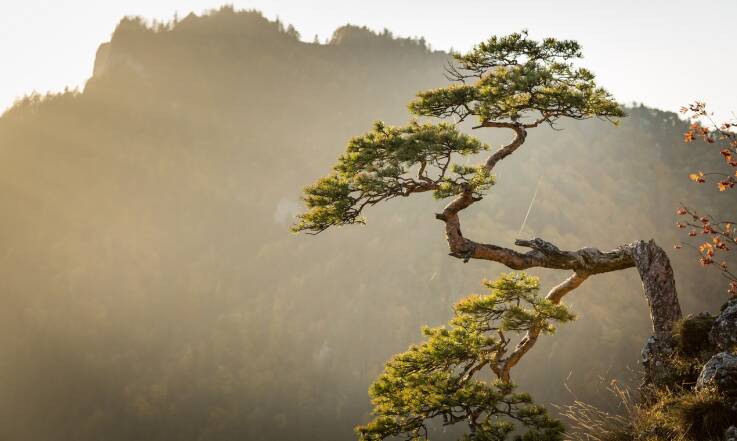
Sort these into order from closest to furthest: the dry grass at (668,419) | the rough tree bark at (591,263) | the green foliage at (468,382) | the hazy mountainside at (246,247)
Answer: the dry grass at (668,419) → the green foliage at (468,382) → the rough tree bark at (591,263) → the hazy mountainside at (246,247)

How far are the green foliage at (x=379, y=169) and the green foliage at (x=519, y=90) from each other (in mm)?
576

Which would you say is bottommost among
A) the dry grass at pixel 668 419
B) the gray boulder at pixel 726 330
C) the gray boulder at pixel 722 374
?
the dry grass at pixel 668 419

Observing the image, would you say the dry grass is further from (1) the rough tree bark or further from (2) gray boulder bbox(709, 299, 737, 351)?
(1) the rough tree bark

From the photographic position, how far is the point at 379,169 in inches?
252

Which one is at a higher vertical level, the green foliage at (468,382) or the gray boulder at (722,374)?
the green foliage at (468,382)

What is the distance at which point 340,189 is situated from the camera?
20.8ft

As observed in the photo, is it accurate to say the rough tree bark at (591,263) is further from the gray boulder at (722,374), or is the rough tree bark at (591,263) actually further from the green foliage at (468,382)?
the gray boulder at (722,374)

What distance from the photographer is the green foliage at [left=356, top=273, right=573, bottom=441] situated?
5.55m

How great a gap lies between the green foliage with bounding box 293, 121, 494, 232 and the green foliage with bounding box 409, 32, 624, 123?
1.89 ft

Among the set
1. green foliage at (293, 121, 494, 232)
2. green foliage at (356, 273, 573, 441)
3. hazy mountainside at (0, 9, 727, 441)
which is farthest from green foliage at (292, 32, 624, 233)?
hazy mountainside at (0, 9, 727, 441)

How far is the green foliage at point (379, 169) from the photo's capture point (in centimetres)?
630

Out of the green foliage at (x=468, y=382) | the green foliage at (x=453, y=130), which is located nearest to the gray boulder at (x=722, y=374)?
the green foliage at (x=468, y=382)

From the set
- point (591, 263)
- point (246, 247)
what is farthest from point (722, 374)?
point (246, 247)

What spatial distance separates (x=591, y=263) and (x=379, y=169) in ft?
9.30
